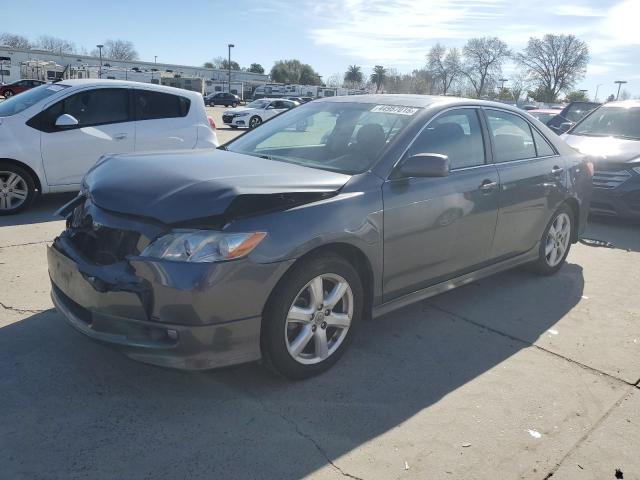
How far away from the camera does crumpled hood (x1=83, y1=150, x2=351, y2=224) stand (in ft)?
9.08

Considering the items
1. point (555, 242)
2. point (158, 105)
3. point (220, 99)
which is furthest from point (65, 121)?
point (220, 99)

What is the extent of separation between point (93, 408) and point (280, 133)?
2429mm

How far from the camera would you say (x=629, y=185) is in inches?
293

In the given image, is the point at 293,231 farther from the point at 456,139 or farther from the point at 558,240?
the point at 558,240

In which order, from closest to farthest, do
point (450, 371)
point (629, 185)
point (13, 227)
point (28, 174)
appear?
1. point (450, 371)
2. point (13, 227)
3. point (28, 174)
4. point (629, 185)

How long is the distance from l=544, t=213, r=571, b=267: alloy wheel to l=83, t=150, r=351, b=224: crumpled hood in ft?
9.07

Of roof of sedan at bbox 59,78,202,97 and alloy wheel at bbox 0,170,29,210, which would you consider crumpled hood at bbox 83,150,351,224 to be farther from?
roof of sedan at bbox 59,78,202,97

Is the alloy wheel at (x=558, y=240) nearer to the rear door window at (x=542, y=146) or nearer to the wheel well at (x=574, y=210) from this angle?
the wheel well at (x=574, y=210)

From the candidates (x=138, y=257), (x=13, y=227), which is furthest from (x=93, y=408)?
(x=13, y=227)

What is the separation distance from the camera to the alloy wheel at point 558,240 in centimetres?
518

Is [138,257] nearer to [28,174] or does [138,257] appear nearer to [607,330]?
[607,330]

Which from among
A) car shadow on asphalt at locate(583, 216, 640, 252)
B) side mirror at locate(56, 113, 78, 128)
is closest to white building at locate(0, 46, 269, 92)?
side mirror at locate(56, 113, 78, 128)

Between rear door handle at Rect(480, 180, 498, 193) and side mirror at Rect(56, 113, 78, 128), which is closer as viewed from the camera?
rear door handle at Rect(480, 180, 498, 193)

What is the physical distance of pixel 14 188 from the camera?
6.54 meters
